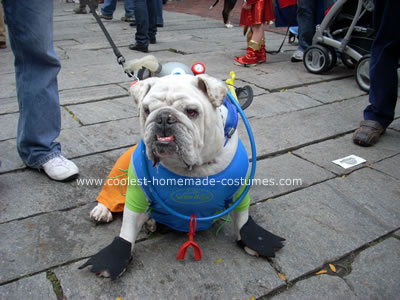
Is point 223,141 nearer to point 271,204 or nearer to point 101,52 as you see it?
point 271,204

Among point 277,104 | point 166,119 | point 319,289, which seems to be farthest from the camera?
point 277,104

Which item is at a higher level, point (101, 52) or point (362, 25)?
point (362, 25)

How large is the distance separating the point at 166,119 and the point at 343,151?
2029mm

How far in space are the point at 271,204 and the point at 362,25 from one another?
10.4ft

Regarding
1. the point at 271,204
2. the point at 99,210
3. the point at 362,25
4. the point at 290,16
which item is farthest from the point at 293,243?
the point at 290,16

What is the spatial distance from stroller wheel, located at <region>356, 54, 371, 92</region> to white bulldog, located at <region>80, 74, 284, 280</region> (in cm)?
304

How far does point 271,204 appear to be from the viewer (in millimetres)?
2395

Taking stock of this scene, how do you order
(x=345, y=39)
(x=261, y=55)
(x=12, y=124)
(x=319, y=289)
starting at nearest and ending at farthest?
(x=319, y=289), (x=12, y=124), (x=345, y=39), (x=261, y=55)

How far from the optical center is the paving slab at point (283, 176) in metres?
2.54

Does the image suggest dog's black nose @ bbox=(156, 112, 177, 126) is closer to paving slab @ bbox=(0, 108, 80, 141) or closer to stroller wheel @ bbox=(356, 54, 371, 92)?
paving slab @ bbox=(0, 108, 80, 141)

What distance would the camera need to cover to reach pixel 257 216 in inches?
89.7

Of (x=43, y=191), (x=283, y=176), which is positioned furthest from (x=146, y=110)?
(x=283, y=176)

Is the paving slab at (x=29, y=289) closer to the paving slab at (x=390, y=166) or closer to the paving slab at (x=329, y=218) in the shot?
the paving slab at (x=329, y=218)

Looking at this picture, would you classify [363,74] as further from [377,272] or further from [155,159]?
[155,159]
